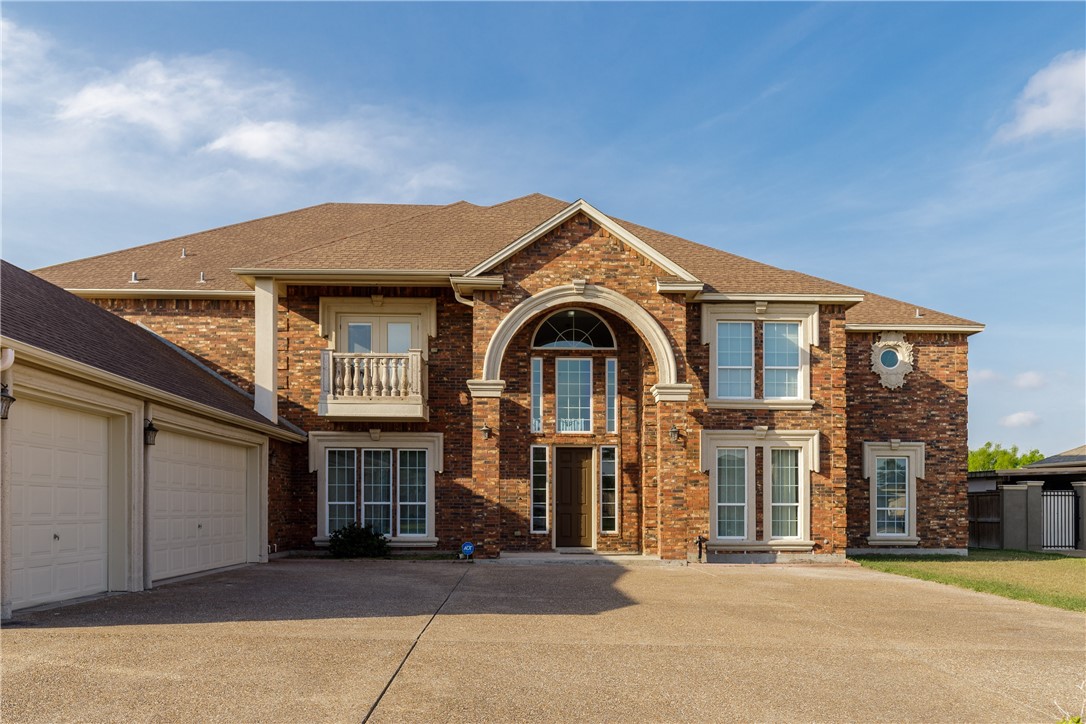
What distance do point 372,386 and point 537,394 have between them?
3.62m

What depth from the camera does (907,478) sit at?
21.3 metres

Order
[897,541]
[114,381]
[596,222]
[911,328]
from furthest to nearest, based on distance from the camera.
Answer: [911,328], [897,541], [596,222], [114,381]

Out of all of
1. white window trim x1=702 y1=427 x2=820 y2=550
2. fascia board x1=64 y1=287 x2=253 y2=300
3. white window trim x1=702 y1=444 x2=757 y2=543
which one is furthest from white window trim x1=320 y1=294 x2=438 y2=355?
white window trim x1=702 y1=444 x2=757 y2=543

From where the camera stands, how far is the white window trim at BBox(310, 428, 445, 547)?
19484mm

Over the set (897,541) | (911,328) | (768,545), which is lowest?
(897,541)

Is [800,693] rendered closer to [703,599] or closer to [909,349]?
[703,599]

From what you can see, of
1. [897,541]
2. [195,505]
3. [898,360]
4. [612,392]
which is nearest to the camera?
[195,505]

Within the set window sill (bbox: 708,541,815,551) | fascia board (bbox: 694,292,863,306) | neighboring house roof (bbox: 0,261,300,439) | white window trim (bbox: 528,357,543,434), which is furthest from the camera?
white window trim (bbox: 528,357,543,434)

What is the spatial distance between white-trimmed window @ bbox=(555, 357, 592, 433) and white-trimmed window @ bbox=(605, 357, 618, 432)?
0.40 meters

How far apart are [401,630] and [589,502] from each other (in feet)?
35.0

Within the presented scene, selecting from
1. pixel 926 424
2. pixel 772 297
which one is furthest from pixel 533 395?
pixel 926 424

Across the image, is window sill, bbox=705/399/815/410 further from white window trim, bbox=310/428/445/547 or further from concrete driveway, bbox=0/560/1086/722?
concrete driveway, bbox=0/560/1086/722

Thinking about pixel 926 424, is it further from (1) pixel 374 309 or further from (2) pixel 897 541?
(1) pixel 374 309

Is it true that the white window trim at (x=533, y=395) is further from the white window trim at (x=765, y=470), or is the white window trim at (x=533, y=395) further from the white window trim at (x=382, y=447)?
the white window trim at (x=765, y=470)
